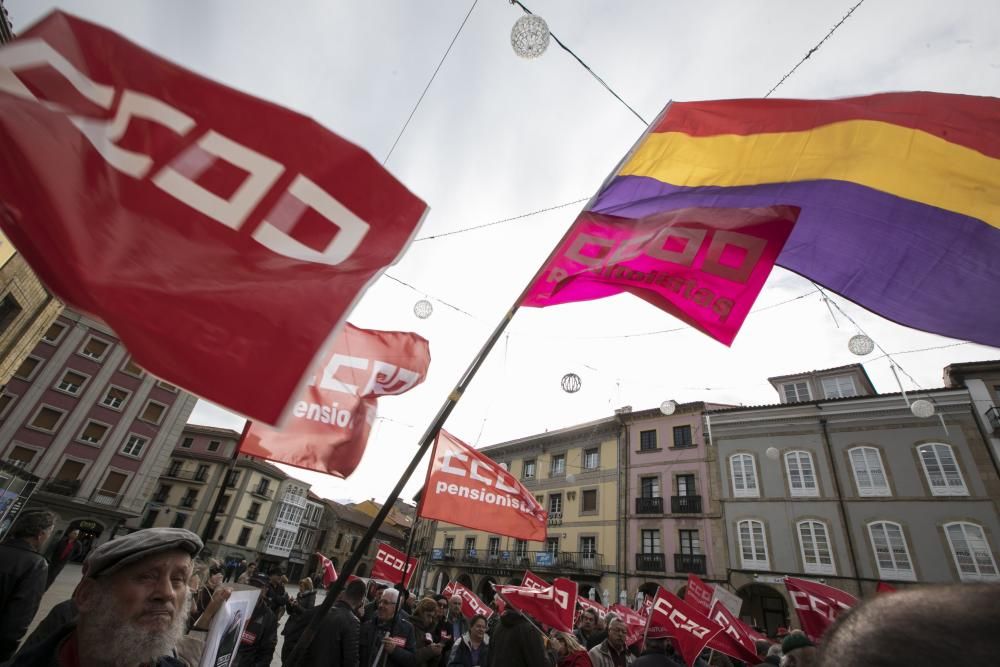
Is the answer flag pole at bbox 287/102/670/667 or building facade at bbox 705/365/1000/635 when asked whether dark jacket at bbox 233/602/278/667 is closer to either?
flag pole at bbox 287/102/670/667

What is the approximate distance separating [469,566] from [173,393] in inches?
1034

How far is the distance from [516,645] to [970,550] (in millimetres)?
21744

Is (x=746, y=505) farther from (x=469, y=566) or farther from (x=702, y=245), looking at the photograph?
(x=702, y=245)

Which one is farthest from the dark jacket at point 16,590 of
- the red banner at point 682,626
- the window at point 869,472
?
the window at point 869,472

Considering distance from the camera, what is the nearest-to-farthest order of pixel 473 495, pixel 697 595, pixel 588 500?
1. pixel 473 495
2. pixel 697 595
3. pixel 588 500

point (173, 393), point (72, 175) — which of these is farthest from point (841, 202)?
point (173, 393)

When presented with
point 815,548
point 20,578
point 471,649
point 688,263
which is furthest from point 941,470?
point 20,578

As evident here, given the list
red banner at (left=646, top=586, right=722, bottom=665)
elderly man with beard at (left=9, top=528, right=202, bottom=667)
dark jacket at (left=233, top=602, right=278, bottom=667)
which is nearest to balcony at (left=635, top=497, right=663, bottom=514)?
red banner at (left=646, top=586, right=722, bottom=665)

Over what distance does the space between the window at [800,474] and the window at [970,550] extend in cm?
443

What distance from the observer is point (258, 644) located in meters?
6.31

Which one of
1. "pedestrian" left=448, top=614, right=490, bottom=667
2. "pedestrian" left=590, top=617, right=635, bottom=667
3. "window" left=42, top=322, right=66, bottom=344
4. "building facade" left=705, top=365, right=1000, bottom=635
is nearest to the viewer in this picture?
"pedestrian" left=590, top=617, right=635, bottom=667

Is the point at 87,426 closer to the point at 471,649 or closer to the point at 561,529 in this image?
the point at 561,529

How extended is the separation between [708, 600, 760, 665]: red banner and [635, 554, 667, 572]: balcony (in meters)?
17.5

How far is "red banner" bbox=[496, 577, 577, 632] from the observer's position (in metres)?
7.33
